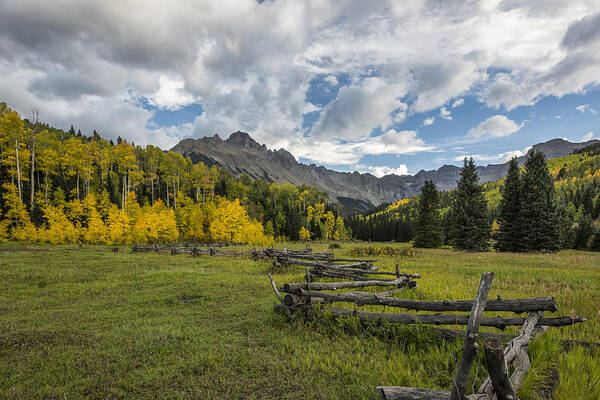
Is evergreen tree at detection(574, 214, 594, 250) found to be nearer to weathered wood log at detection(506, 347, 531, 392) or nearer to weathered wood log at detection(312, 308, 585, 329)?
weathered wood log at detection(312, 308, 585, 329)

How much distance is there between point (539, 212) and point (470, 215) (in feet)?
24.8

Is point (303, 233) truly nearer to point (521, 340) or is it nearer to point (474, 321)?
point (521, 340)

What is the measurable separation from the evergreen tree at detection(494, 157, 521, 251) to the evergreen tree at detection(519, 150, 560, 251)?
1.15 m

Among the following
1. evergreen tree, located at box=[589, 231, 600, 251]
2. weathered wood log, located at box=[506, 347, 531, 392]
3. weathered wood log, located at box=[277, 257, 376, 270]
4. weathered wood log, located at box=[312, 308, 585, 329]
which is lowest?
evergreen tree, located at box=[589, 231, 600, 251]

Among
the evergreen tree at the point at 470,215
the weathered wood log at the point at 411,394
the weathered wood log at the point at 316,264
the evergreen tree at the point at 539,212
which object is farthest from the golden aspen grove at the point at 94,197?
the weathered wood log at the point at 411,394

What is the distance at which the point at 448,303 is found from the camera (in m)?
5.73

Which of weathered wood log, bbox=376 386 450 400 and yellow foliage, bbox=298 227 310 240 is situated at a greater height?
weathered wood log, bbox=376 386 450 400

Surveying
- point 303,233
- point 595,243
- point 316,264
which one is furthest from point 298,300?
point 303,233

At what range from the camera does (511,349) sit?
386cm

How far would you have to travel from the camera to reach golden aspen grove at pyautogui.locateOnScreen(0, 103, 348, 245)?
1367 inches

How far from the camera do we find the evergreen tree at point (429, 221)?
142ft

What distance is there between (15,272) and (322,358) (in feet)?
71.3

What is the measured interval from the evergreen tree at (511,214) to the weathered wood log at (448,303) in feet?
121

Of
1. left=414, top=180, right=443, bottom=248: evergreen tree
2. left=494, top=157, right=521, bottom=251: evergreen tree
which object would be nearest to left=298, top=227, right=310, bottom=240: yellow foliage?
left=414, top=180, right=443, bottom=248: evergreen tree
